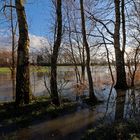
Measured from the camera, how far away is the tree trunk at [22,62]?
40.0 ft

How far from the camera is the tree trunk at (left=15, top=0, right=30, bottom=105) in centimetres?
1218

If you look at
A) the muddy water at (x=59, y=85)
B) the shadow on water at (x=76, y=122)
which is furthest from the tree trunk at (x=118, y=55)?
the shadow on water at (x=76, y=122)

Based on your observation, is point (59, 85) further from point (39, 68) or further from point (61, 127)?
point (61, 127)

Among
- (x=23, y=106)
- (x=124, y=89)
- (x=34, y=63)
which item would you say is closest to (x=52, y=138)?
(x=23, y=106)

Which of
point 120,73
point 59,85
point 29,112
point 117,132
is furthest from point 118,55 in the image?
point 117,132

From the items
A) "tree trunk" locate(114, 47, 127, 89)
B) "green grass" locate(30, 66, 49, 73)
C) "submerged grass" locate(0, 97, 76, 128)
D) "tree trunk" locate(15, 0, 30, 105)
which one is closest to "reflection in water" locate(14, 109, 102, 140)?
"submerged grass" locate(0, 97, 76, 128)

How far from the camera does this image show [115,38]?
64.1 ft

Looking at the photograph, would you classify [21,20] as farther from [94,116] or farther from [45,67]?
[94,116]

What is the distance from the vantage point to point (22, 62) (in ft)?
40.3

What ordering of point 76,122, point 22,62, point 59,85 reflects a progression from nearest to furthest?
1. point 76,122
2. point 22,62
3. point 59,85

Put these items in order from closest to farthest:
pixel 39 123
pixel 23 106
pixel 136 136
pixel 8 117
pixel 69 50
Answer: pixel 136 136 < pixel 39 123 < pixel 8 117 < pixel 23 106 < pixel 69 50

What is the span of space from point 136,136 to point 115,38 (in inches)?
526

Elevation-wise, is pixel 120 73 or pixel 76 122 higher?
pixel 120 73

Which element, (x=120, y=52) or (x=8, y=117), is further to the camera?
(x=120, y=52)
